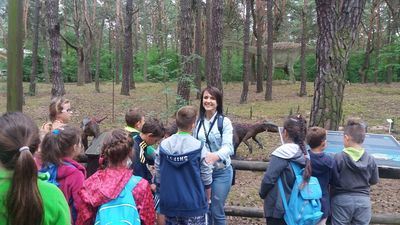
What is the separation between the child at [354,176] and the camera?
347 cm

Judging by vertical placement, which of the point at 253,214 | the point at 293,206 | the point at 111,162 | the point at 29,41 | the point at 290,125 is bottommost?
the point at 253,214

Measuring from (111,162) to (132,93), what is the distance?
15799 mm

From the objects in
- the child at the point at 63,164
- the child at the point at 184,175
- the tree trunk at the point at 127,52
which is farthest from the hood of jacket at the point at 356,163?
the tree trunk at the point at 127,52

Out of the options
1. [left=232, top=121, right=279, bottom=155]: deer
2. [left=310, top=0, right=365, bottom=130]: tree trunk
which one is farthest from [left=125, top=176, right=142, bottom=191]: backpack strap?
[left=232, top=121, right=279, bottom=155]: deer

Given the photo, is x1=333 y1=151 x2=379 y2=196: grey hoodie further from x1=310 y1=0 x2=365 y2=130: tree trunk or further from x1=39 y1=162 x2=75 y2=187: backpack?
x1=310 y1=0 x2=365 y2=130: tree trunk

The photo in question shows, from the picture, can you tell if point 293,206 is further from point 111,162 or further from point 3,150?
point 3,150

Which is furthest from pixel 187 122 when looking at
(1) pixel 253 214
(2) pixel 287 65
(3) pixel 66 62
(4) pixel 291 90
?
(3) pixel 66 62

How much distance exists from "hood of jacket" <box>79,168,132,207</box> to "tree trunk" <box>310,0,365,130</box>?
164 inches

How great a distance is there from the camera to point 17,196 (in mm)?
1733

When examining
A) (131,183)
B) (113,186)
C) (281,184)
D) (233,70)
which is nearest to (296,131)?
(281,184)

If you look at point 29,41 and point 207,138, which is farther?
point 29,41

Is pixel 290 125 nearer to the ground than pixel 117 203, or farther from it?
farther from it

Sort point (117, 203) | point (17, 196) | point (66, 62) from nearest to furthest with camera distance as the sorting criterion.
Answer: point (17, 196) → point (117, 203) → point (66, 62)

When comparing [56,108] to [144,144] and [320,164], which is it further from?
[320,164]
